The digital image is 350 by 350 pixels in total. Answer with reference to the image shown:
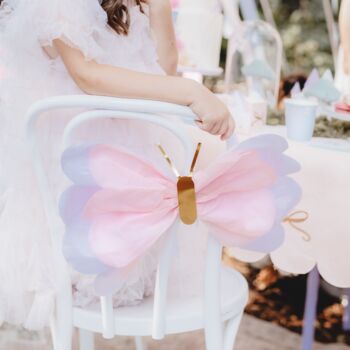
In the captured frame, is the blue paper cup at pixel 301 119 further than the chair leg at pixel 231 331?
Yes

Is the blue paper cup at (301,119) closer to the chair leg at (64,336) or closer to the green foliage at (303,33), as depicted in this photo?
the chair leg at (64,336)

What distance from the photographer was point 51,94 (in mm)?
1059

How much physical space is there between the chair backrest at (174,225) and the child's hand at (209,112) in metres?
0.02

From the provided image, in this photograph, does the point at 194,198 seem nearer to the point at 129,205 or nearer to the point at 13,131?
the point at 129,205

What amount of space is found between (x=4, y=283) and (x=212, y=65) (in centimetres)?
133

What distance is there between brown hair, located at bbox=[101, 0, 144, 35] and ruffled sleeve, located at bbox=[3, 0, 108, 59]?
10cm

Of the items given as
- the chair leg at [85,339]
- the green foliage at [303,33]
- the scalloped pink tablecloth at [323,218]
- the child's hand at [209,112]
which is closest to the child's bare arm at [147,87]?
the child's hand at [209,112]

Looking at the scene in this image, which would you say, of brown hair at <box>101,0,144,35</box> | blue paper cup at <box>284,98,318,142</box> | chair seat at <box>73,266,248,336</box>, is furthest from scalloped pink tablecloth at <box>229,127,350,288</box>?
brown hair at <box>101,0,144,35</box>

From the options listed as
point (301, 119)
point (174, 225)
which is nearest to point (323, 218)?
point (301, 119)

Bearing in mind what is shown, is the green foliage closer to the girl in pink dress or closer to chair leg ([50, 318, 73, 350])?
the girl in pink dress

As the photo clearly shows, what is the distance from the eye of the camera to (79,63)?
0.98 meters

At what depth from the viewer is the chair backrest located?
0.89 meters

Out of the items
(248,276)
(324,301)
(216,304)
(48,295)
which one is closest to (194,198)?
(216,304)

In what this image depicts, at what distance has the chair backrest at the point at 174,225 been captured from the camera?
2.91 feet
